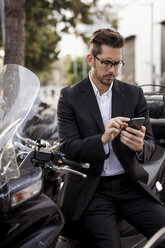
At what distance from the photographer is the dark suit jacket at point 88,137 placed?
7.51ft

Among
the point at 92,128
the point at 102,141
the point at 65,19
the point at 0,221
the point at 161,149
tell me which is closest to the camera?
the point at 0,221

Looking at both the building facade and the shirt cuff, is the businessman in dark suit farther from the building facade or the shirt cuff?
the building facade

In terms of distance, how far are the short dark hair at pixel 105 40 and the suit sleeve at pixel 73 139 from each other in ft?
1.13

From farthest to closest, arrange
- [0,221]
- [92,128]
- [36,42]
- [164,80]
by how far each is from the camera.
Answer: [164,80] < [36,42] < [92,128] < [0,221]

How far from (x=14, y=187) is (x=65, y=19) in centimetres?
1074

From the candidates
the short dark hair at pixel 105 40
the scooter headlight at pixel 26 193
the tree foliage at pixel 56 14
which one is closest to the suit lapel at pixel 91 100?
the short dark hair at pixel 105 40

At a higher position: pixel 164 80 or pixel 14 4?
pixel 14 4

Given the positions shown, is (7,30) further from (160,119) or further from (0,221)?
Result: (0,221)

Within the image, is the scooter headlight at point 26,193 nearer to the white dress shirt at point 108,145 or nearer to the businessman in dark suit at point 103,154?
the businessman in dark suit at point 103,154

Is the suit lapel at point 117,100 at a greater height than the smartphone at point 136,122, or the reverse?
the suit lapel at point 117,100

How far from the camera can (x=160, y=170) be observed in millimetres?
3049

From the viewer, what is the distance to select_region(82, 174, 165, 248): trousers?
7.20ft

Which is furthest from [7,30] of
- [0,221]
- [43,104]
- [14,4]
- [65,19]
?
[0,221]

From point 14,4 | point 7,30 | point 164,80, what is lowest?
point 164,80
